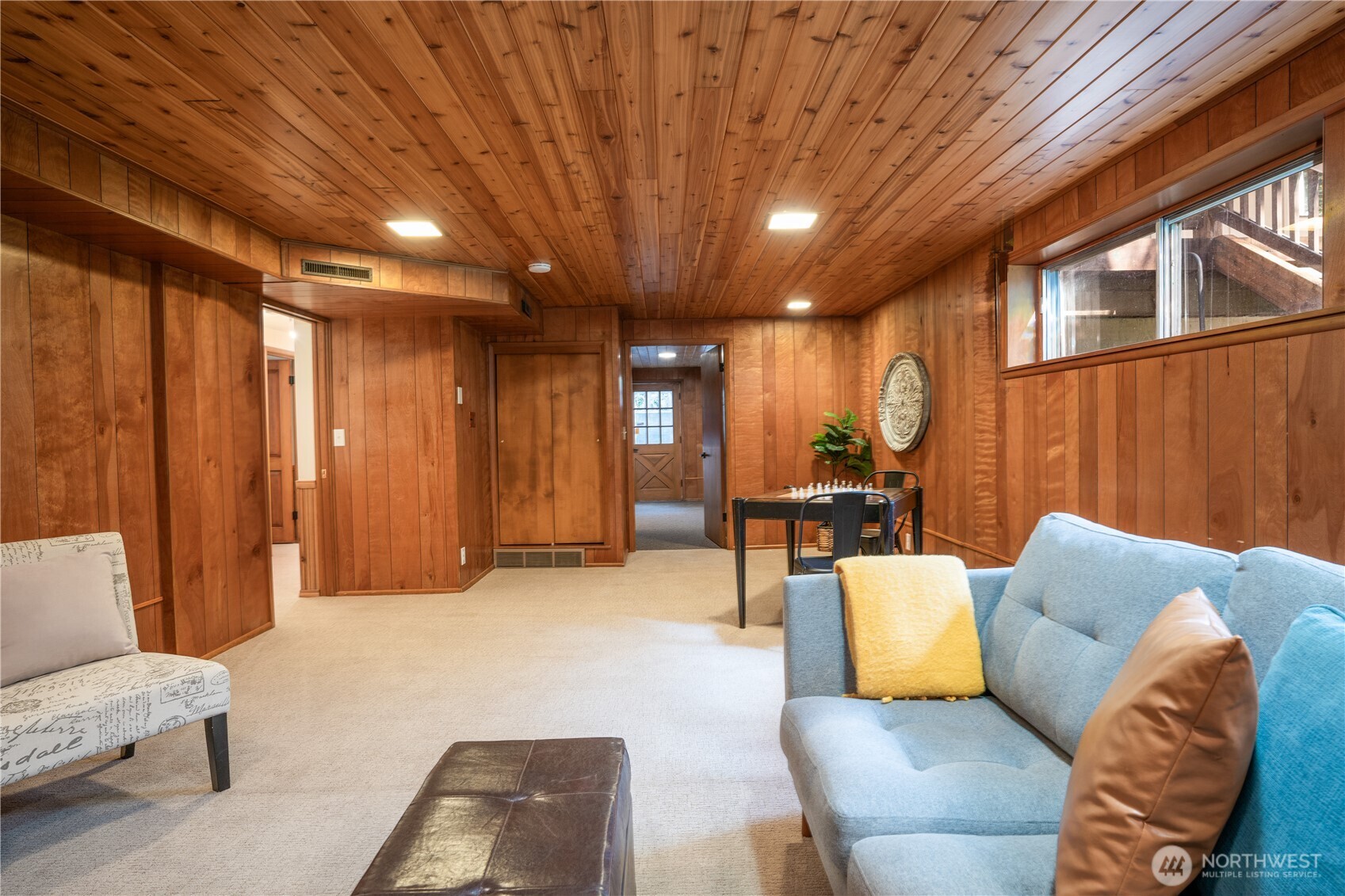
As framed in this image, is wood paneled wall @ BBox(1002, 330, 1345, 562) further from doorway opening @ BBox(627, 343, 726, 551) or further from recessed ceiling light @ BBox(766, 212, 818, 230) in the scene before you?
doorway opening @ BBox(627, 343, 726, 551)

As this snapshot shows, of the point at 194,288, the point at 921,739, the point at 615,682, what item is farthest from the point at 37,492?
the point at 921,739

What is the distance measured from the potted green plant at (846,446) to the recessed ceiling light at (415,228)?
3.83 m

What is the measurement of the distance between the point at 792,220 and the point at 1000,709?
2.65 meters

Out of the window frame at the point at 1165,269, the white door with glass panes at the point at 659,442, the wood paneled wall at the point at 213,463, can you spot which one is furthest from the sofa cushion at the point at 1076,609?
the white door with glass panes at the point at 659,442

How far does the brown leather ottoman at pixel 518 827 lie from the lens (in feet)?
3.34

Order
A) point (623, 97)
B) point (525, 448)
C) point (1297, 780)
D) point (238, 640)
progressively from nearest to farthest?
point (1297, 780) < point (623, 97) < point (238, 640) < point (525, 448)

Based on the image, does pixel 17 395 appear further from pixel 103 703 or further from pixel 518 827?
pixel 518 827

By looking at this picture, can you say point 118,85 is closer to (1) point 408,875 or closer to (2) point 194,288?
(2) point 194,288

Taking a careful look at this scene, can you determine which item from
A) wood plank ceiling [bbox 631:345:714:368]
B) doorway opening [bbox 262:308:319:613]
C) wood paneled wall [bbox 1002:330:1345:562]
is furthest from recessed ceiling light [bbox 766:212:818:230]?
wood plank ceiling [bbox 631:345:714:368]

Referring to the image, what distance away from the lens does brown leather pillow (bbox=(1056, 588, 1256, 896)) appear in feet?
2.50

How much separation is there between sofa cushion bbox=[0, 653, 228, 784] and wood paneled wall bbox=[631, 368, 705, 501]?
8.80m

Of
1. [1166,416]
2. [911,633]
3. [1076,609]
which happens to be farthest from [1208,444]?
[911,633]

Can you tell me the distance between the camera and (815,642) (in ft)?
5.58

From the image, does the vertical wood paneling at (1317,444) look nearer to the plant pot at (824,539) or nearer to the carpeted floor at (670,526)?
the plant pot at (824,539)
